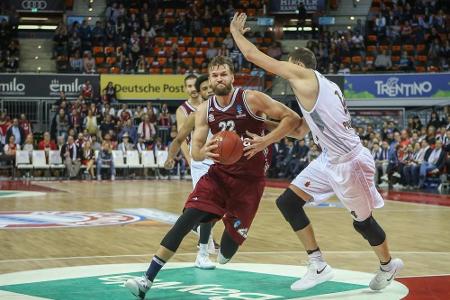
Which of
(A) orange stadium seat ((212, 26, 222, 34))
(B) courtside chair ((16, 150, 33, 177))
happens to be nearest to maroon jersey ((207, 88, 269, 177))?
(B) courtside chair ((16, 150, 33, 177))

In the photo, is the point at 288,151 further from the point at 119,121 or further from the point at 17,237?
the point at 17,237

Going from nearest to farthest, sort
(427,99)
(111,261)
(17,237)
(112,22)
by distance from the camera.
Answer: (111,261), (17,237), (427,99), (112,22)

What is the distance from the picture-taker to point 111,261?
7.68 meters

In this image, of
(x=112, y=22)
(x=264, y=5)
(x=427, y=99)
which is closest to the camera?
(x=427, y=99)

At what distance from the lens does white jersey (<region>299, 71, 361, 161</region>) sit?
19.6ft

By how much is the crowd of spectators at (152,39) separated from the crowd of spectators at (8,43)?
1.55m

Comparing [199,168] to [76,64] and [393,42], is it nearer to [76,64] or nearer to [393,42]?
[76,64]

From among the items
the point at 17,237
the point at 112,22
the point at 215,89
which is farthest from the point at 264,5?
the point at 215,89

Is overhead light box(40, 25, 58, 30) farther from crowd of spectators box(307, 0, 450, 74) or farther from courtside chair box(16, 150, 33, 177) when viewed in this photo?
courtside chair box(16, 150, 33, 177)

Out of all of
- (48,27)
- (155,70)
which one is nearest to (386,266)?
(155,70)

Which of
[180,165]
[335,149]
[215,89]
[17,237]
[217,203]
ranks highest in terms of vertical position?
[215,89]

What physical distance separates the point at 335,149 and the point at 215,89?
1.05 meters

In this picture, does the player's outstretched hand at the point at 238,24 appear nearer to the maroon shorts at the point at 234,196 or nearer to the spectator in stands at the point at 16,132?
the maroon shorts at the point at 234,196

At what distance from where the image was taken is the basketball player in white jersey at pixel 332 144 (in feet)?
19.4
